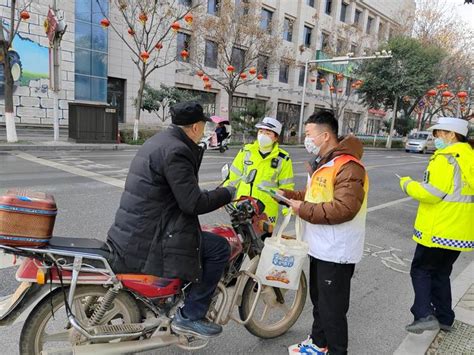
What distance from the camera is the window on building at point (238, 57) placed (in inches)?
999

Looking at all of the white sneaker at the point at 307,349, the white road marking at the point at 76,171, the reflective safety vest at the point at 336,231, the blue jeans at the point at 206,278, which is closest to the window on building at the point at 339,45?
the white road marking at the point at 76,171

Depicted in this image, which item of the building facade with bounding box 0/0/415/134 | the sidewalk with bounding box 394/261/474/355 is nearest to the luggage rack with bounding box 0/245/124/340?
the sidewalk with bounding box 394/261/474/355

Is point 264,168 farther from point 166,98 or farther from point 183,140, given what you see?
point 166,98

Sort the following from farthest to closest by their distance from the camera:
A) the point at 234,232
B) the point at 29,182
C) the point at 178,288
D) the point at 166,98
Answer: the point at 166,98
the point at 29,182
the point at 234,232
the point at 178,288

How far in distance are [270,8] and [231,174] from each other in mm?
32874

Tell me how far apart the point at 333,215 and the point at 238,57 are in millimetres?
25493

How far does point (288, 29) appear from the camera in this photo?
1414 inches

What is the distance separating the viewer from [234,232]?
2.86 m

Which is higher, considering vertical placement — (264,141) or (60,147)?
→ (264,141)

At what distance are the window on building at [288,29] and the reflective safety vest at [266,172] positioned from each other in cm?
3385

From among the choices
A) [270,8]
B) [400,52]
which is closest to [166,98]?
[270,8]

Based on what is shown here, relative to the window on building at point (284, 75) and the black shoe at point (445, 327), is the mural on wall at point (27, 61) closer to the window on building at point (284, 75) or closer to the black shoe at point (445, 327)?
the black shoe at point (445, 327)

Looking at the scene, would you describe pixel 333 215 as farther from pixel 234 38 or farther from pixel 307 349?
pixel 234 38

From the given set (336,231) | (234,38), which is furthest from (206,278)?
(234,38)
